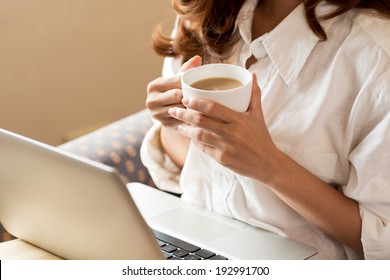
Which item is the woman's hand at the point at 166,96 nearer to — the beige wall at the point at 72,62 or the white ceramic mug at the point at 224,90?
the white ceramic mug at the point at 224,90

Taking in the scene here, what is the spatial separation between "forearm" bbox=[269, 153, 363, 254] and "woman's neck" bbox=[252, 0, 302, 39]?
283 mm

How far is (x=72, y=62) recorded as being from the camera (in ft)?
7.99

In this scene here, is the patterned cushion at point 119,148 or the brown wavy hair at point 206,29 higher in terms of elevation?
the brown wavy hair at point 206,29

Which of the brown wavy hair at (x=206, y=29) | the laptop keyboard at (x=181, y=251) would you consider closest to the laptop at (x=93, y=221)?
the laptop keyboard at (x=181, y=251)

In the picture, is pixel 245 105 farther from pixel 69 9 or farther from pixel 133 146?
pixel 69 9

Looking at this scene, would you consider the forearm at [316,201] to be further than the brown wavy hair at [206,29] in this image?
No

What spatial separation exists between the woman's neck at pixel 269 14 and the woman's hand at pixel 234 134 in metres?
0.28

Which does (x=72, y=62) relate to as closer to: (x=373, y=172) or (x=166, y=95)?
(x=166, y=95)

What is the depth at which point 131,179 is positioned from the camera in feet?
5.78

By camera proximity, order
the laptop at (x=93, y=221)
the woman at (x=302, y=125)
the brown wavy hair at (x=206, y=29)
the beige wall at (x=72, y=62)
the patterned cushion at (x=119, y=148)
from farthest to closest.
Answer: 1. the beige wall at (x=72, y=62)
2. the patterned cushion at (x=119, y=148)
3. the brown wavy hair at (x=206, y=29)
4. the woman at (x=302, y=125)
5. the laptop at (x=93, y=221)

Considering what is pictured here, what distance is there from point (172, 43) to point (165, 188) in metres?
0.29

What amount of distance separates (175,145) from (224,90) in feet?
1.61

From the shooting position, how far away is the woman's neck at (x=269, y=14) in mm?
1353
